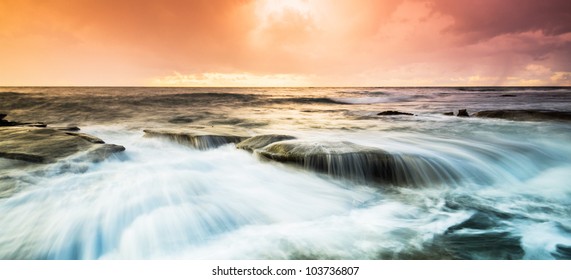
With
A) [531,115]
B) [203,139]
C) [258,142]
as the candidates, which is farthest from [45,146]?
[531,115]

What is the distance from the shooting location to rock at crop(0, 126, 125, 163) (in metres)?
4.46

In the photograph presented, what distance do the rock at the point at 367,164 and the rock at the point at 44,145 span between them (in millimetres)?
2857

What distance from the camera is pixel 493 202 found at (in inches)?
146

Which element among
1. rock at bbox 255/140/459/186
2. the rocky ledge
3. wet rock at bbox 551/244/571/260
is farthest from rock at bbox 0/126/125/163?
wet rock at bbox 551/244/571/260

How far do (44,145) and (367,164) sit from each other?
462cm

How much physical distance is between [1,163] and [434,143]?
6.66 metres

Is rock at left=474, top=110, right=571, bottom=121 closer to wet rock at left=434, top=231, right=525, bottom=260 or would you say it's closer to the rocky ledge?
wet rock at left=434, top=231, right=525, bottom=260

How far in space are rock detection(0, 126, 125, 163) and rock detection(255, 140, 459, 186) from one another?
286 cm

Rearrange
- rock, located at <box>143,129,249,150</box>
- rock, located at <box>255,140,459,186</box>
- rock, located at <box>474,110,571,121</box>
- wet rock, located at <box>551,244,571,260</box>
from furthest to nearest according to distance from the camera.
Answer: rock, located at <box>474,110,571,121</box> → rock, located at <box>143,129,249,150</box> → rock, located at <box>255,140,459,186</box> → wet rock, located at <box>551,244,571,260</box>

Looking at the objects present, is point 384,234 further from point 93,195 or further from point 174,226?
point 93,195

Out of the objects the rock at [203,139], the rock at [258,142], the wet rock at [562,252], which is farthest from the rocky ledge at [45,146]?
the wet rock at [562,252]

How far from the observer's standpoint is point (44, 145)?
4887 mm

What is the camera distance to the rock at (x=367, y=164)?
168 inches
